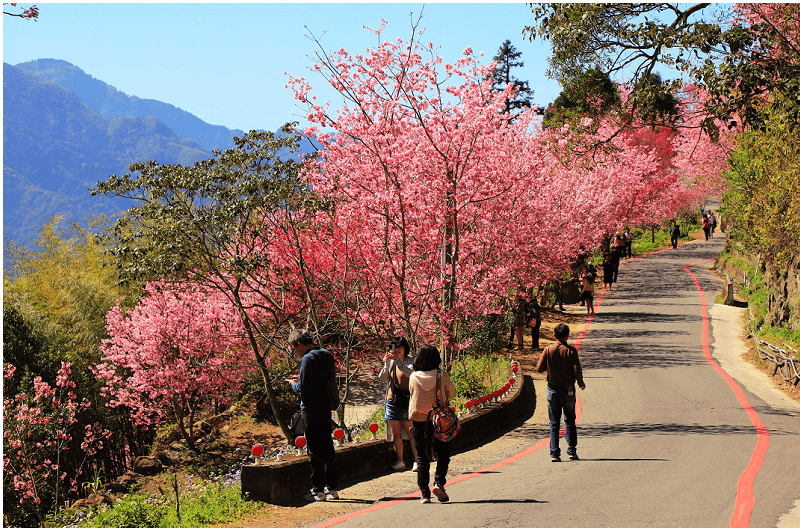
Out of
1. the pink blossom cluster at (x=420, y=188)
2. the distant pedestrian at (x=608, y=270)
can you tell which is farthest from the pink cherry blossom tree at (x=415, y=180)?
the distant pedestrian at (x=608, y=270)

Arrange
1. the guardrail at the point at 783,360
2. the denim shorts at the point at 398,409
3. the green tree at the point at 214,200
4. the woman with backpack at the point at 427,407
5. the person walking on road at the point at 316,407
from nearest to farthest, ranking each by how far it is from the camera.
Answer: the woman with backpack at the point at 427,407 → the person walking on road at the point at 316,407 → the denim shorts at the point at 398,409 → the green tree at the point at 214,200 → the guardrail at the point at 783,360

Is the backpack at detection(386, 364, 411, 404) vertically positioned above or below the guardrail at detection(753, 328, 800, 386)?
above

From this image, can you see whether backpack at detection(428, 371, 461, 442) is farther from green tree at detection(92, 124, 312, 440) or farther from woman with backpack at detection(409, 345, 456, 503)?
green tree at detection(92, 124, 312, 440)

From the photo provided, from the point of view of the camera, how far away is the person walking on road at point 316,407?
7.28 m

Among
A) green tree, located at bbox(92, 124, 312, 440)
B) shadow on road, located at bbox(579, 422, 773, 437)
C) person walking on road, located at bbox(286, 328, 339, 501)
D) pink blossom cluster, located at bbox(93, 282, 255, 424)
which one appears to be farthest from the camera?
pink blossom cluster, located at bbox(93, 282, 255, 424)

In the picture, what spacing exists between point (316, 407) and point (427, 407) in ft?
4.05

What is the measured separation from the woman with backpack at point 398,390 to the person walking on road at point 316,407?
1.03 meters

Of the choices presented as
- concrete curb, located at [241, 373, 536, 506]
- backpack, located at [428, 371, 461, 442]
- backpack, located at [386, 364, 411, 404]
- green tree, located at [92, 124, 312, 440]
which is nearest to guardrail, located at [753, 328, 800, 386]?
concrete curb, located at [241, 373, 536, 506]

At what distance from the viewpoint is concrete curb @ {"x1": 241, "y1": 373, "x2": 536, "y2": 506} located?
7.46m

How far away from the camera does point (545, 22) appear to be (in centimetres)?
1302

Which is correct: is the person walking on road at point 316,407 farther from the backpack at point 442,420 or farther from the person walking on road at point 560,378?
the person walking on road at point 560,378

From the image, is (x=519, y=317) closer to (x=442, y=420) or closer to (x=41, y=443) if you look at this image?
(x=41, y=443)

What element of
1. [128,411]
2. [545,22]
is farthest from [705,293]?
[128,411]

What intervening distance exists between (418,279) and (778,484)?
28.4ft
